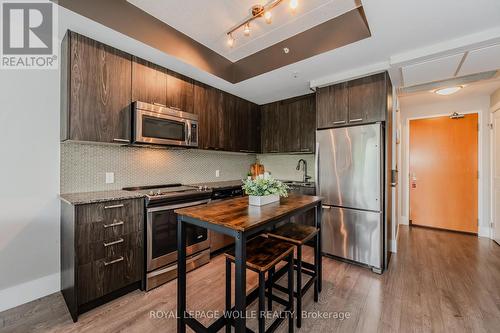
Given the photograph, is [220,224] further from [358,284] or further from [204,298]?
[358,284]

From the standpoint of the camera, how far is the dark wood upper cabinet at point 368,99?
8.28 ft

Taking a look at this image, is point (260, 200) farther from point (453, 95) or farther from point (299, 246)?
point (453, 95)

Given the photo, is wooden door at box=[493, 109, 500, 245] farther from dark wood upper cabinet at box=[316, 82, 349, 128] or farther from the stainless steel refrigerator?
dark wood upper cabinet at box=[316, 82, 349, 128]

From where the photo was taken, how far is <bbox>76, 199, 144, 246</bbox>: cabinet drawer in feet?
5.76

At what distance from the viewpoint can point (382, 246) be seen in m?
2.51

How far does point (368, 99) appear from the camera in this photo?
103 inches

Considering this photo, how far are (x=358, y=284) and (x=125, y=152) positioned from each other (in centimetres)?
303

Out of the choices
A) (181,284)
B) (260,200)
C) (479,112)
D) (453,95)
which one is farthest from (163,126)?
(479,112)

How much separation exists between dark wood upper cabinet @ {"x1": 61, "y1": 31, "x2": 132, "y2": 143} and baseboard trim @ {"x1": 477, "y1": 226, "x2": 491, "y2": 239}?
18.9ft

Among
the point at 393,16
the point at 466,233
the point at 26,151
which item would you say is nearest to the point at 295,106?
the point at 393,16

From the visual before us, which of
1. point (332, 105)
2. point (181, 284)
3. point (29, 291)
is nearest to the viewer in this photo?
point (181, 284)

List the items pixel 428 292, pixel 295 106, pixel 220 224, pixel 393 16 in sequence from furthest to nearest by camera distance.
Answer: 1. pixel 295 106
2. pixel 428 292
3. pixel 393 16
4. pixel 220 224

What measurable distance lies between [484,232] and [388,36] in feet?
13.4

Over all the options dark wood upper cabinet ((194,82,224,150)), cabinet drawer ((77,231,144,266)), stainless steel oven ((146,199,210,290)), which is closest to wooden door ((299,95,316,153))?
dark wood upper cabinet ((194,82,224,150))
